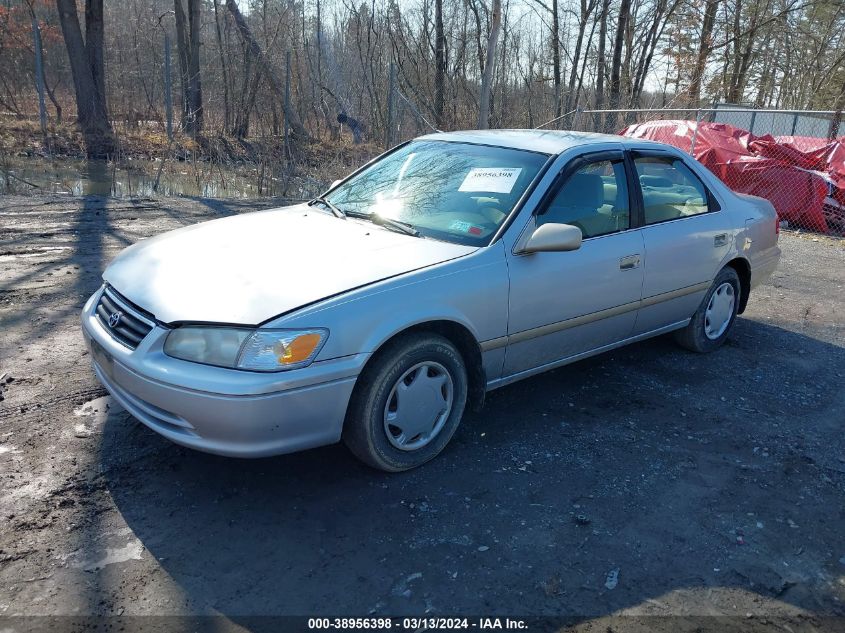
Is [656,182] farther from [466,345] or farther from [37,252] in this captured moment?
[37,252]

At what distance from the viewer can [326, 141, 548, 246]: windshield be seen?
12.5ft

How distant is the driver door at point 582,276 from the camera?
373 centimetres

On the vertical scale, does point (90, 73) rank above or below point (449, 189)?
above

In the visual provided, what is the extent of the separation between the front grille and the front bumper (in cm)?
6

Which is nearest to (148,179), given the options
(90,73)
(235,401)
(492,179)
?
(90,73)

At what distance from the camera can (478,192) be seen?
3967mm

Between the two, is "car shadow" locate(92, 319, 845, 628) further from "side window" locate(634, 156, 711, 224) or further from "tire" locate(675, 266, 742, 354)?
"side window" locate(634, 156, 711, 224)

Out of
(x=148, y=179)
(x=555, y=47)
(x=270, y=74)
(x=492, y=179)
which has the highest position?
(x=555, y=47)

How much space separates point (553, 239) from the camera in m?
3.62

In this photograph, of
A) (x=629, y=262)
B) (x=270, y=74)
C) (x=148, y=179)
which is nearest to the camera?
(x=629, y=262)

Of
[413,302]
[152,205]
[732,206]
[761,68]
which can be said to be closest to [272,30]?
[152,205]

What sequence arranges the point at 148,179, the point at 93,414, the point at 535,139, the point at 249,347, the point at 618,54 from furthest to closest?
the point at 618,54
the point at 148,179
the point at 535,139
the point at 93,414
the point at 249,347

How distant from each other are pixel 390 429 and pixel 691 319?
114 inches

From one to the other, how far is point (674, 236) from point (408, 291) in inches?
91.9
